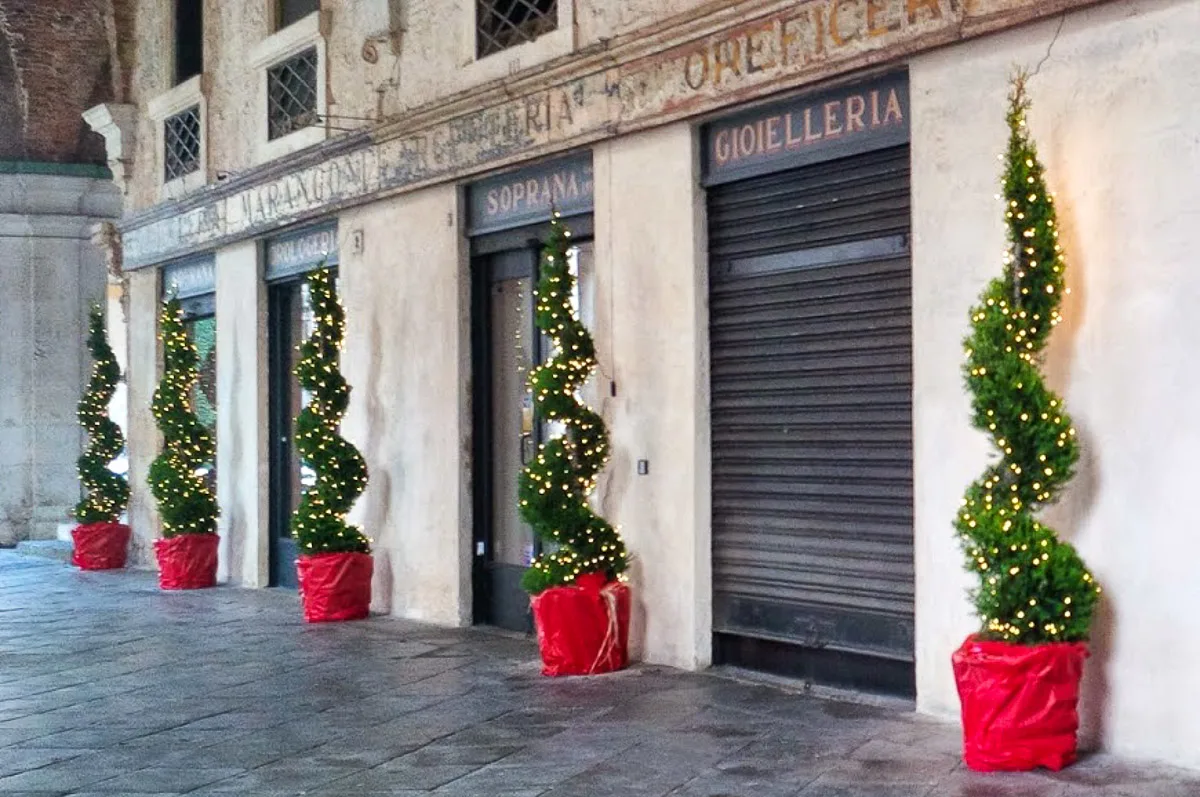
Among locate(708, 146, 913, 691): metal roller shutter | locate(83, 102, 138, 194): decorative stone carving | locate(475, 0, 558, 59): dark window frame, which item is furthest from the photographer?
locate(83, 102, 138, 194): decorative stone carving

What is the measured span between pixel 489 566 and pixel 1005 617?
20.5 ft

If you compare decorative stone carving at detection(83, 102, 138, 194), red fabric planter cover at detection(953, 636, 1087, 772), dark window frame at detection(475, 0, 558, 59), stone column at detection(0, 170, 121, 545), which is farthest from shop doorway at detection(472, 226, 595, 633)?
stone column at detection(0, 170, 121, 545)

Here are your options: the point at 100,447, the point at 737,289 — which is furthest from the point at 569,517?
the point at 100,447

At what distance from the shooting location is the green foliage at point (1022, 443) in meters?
7.39

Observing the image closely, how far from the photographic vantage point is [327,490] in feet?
45.1

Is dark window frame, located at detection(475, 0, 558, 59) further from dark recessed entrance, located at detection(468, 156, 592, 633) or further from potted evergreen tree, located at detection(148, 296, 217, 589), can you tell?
potted evergreen tree, located at detection(148, 296, 217, 589)

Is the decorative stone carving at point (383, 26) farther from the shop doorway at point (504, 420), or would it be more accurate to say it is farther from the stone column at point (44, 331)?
the stone column at point (44, 331)

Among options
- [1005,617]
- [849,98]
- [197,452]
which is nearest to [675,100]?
[849,98]

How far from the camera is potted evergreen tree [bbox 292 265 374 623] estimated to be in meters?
13.6

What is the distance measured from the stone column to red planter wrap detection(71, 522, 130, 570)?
11.2 feet

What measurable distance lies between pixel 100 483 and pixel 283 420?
4.08m

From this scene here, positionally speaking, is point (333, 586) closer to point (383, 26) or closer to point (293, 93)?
point (383, 26)

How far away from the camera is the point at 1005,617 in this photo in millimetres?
7418

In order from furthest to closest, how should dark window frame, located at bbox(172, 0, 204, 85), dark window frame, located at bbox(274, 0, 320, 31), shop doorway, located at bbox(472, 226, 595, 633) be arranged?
dark window frame, located at bbox(172, 0, 204, 85)
dark window frame, located at bbox(274, 0, 320, 31)
shop doorway, located at bbox(472, 226, 595, 633)
